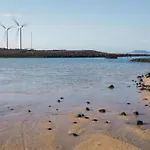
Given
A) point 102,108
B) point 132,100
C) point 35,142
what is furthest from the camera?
point 132,100

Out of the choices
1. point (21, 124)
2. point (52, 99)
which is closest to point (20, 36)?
point (52, 99)

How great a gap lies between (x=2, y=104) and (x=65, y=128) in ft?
28.5

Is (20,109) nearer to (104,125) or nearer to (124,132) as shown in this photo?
(104,125)

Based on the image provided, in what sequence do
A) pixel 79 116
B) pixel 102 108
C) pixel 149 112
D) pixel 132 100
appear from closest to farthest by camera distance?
pixel 79 116 < pixel 149 112 < pixel 102 108 < pixel 132 100

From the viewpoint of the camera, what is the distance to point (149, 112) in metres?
21.2

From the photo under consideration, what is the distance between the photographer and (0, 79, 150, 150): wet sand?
541 inches

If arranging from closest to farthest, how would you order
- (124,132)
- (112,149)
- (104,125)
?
(112,149) < (124,132) < (104,125)

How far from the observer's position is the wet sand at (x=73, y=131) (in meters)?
13.7

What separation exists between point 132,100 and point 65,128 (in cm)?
1145

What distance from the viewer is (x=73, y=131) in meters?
16.1

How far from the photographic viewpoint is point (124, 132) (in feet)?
52.4

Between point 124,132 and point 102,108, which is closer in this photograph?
point 124,132

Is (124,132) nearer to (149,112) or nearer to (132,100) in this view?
(149,112)

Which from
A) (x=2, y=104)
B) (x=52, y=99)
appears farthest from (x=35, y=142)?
(x=52, y=99)
